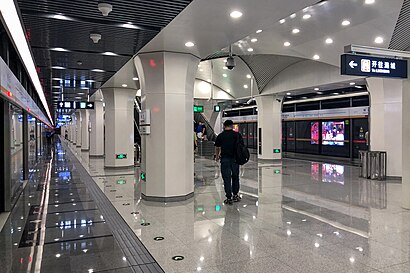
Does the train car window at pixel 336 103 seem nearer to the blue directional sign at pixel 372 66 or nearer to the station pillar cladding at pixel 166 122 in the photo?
the blue directional sign at pixel 372 66

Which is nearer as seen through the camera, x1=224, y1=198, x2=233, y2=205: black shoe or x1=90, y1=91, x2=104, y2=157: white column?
x1=224, y1=198, x2=233, y2=205: black shoe

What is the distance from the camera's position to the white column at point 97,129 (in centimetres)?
1684

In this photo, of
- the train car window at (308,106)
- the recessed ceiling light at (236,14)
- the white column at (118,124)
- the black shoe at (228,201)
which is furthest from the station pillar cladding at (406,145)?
→ the train car window at (308,106)

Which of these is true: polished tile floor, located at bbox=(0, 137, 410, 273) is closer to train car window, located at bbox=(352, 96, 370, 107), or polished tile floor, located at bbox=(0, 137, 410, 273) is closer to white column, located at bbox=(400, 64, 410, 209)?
white column, located at bbox=(400, 64, 410, 209)

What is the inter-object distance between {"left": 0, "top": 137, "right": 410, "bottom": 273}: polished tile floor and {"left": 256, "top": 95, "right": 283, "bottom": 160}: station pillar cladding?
728 centimetres

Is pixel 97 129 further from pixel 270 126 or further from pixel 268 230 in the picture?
pixel 268 230

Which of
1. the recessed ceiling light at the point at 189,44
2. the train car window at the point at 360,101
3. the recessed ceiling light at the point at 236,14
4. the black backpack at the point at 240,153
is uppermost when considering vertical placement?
the recessed ceiling light at the point at 189,44

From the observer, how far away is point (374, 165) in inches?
382

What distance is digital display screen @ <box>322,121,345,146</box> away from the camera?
16.4m

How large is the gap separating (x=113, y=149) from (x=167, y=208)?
6.91 metres

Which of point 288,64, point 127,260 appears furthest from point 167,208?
point 288,64

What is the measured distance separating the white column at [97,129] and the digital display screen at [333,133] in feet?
37.4

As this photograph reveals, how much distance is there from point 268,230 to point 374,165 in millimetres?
6384

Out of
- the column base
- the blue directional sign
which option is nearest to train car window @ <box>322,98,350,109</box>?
the blue directional sign
